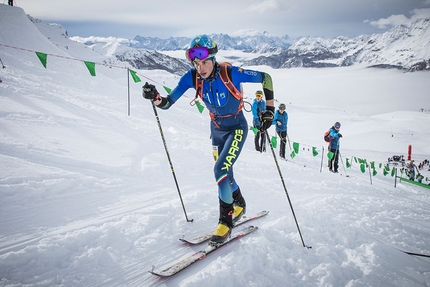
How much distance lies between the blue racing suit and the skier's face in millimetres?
87

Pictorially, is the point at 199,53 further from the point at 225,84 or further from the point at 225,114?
the point at 225,114

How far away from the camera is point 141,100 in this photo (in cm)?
1612

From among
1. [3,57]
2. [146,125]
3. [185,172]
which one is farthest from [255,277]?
[3,57]

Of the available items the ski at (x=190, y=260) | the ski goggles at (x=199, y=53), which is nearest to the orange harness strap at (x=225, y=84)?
the ski goggles at (x=199, y=53)

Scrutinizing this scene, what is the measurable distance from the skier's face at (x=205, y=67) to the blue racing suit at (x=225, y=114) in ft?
0.29

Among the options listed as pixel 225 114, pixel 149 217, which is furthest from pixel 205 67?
pixel 149 217

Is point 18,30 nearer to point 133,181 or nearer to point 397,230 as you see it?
point 133,181

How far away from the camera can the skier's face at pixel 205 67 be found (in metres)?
3.52

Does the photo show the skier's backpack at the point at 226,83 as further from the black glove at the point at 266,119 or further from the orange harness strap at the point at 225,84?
the black glove at the point at 266,119

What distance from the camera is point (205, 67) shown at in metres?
3.54

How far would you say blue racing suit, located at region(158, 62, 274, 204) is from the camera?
3650 mm

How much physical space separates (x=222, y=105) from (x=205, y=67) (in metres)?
0.66

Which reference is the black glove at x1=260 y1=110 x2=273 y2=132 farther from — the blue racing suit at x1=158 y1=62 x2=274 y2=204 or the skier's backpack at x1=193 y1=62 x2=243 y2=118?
the skier's backpack at x1=193 y1=62 x2=243 y2=118

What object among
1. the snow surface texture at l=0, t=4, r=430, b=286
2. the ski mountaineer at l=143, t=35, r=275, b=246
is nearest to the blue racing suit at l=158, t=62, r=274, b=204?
the ski mountaineer at l=143, t=35, r=275, b=246
